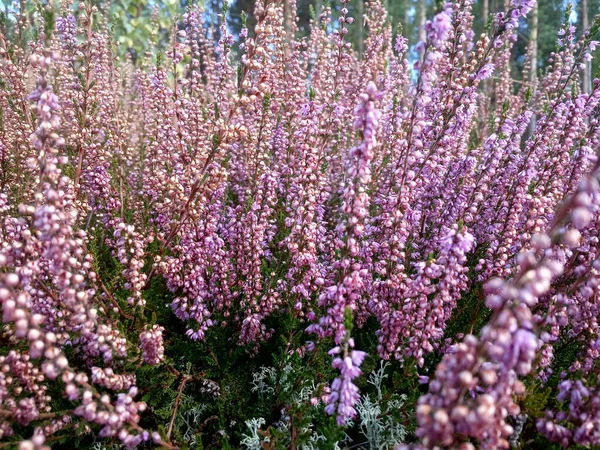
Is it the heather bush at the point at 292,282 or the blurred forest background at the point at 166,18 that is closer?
the heather bush at the point at 292,282

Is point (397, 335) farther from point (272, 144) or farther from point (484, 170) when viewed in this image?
point (272, 144)

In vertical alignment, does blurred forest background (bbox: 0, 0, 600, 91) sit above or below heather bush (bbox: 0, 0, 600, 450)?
above

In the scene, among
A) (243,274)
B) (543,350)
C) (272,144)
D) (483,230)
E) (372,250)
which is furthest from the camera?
(272,144)

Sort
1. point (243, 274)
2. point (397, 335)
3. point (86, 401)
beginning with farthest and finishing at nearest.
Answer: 1. point (243, 274)
2. point (397, 335)
3. point (86, 401)

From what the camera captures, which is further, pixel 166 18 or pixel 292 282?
pixel 166 18

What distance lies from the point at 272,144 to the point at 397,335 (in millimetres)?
2618

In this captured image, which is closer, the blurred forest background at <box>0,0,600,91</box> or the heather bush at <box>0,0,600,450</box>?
the heather bush at <box>0,0,600,450</box>

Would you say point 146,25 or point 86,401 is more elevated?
point 146,25

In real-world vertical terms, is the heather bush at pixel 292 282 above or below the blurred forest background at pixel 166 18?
below

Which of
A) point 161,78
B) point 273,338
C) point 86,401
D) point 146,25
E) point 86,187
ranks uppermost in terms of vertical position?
point 146,25

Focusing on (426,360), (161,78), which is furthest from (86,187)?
(426,360)

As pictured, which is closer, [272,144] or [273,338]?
[273,338]

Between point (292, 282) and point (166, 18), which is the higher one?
point (166, 18)

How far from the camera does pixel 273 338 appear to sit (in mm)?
3637
